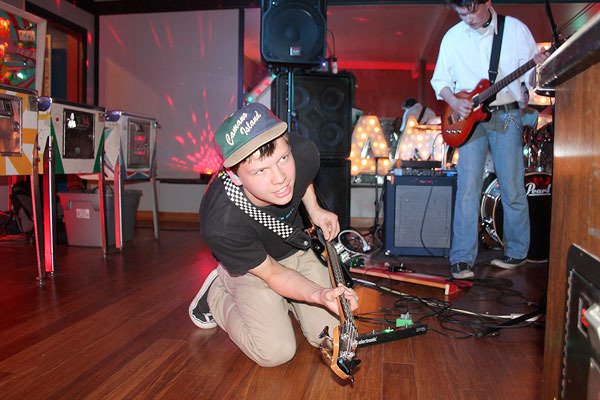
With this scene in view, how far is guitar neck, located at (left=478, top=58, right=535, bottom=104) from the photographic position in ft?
8.57

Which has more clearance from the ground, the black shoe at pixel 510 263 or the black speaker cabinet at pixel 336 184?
the black speaker cabinet at pixel 336 184

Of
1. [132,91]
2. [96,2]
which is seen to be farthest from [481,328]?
[96,2]

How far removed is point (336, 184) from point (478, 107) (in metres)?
1.25

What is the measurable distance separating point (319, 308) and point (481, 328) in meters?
0.72

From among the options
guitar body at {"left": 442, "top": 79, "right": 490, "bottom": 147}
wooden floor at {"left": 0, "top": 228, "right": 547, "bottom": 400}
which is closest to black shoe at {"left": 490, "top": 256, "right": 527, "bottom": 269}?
wooden floor at {"left": 0, "top": 228, "right": 547, "bottom": 400}

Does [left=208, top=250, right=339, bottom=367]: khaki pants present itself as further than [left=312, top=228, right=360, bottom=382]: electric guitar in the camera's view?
Yes

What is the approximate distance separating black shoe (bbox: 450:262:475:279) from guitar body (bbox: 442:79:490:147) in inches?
29.3

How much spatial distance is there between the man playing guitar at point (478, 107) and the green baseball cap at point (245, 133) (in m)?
1.86

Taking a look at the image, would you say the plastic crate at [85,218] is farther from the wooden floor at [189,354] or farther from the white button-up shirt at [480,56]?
the white button-up shirt at [480,56]

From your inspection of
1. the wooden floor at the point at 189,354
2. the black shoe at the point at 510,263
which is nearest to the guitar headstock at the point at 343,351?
the wooden floor at the point at 189,354

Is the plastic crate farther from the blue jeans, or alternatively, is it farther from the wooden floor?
the blue jeans

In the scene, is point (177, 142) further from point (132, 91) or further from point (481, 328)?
point (481, 328)

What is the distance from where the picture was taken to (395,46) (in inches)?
288

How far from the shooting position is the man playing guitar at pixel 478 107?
2.94 metres
